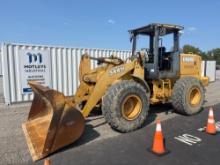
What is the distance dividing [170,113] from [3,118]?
17.1 feet

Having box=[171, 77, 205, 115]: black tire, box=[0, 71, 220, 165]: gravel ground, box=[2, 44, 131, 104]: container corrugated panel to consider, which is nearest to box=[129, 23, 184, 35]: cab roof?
box=[171, 77, 205, 115]: black tire

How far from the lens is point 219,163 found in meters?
3.34

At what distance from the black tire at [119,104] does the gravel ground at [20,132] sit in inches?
11.8

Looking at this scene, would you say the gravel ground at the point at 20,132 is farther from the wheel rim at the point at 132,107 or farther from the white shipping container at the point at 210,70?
the white shipping container at the point at 210,70

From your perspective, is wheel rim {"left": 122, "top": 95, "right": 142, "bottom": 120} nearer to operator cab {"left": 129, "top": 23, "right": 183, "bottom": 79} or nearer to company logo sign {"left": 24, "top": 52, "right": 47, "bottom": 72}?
operator cab {"left": 129, "top": 23, "right": 183, "bottom": 79}

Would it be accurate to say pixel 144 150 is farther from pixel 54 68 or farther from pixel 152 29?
pixel 54 68

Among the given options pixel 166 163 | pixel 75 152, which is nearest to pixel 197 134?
pixel 166 163

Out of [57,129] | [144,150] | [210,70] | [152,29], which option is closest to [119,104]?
[144,150]

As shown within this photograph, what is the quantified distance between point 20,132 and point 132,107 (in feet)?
9.05

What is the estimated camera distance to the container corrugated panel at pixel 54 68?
7.57 metres

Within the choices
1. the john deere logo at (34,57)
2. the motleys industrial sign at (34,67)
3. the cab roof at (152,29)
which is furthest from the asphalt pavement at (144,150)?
the john deere logo at (34,57)

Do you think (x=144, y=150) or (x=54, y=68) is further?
(x=54, y=68)

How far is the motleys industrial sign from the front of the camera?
7797 millimetres

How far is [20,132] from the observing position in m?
4.87
